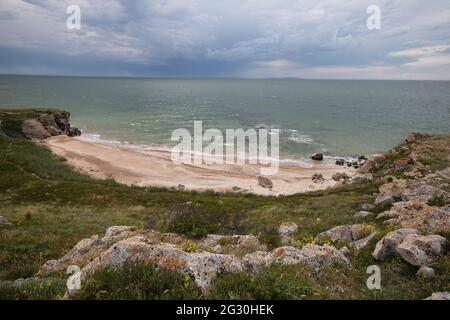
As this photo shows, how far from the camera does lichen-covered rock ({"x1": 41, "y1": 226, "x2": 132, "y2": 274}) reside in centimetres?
911

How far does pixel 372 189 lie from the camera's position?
30125 millimetres

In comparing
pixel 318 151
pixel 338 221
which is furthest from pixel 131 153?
pixel 338 221

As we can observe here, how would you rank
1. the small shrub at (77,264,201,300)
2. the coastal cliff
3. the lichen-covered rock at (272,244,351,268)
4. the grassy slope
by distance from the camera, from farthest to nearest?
the coastal cliff, the lichen-covered rock at (272,244,351,268), the grassy slope, the small shrub at (77,264,201,300)

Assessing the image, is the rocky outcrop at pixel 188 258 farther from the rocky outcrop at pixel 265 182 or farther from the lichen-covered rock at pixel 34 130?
the lichen-covered rock at pixel 34 130

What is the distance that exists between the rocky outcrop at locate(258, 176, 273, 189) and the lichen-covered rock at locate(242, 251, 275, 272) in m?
36.8

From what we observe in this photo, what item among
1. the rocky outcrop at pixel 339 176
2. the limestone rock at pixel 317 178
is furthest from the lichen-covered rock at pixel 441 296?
the rocky outcrop at pixel 339 176

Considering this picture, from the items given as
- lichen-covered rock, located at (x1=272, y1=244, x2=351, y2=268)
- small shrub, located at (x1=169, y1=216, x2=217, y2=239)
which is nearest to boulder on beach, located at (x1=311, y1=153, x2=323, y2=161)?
small shrub, located at (x1=169, y1=216, x2=217, y2=239)

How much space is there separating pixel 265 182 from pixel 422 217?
32792 mm

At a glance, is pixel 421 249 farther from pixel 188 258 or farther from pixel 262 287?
pixel 188 258

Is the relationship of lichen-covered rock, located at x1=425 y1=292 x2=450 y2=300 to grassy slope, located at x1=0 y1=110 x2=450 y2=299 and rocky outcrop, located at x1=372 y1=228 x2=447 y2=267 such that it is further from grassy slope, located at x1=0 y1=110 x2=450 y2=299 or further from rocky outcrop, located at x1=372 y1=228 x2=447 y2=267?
rocky outcrop, located at x1=372 y1=228 x2=447 y2=267

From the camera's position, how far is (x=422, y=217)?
12.8 meters

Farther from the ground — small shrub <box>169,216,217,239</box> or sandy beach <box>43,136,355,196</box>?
small shrub <box>169,216,217,239</box>

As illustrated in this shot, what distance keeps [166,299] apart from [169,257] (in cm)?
126

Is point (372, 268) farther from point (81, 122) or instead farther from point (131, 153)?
point (81, 122)
